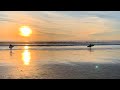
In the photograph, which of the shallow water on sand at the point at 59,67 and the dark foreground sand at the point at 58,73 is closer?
the dark foreground sand at the point at 58,73

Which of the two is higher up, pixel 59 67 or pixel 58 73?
pixel 59 67

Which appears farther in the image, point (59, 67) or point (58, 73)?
→ point (59, 67)

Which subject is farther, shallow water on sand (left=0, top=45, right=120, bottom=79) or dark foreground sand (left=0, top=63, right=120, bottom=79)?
shallow water on sand (left=0, top=45, right=120, bottom=79)
